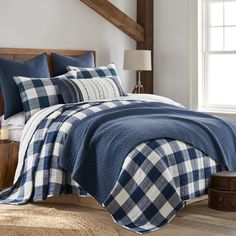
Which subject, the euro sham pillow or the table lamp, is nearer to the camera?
the euro sham pillow

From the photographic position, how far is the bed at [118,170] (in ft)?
13.2

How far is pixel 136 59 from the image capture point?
664 centimetres

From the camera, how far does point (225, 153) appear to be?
180 inches

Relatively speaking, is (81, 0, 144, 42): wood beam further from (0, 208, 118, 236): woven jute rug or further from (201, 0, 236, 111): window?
(0, 208, 118, 236): woven jute rug

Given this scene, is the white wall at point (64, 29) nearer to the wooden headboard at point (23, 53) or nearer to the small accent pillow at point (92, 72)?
the wooden headboard at point (23, 53)

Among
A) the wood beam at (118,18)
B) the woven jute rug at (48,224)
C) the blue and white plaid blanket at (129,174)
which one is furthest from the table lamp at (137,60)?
the woven jute rug at (48,224)

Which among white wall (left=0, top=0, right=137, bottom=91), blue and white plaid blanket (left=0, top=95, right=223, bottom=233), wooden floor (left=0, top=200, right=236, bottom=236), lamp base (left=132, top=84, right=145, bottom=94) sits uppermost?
white wall (left=0, top=0, right=137, bottom=91)

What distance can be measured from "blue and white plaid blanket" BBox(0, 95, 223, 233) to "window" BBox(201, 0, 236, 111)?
2257mm

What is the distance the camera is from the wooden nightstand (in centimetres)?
483

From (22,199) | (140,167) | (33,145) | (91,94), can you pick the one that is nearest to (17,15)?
(91,94)

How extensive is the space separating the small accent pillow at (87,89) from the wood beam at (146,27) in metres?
1.69

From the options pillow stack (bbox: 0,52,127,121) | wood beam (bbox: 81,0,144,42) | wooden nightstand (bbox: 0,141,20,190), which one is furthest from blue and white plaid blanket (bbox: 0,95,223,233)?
wood beam (bbox: 81,0,144,42)

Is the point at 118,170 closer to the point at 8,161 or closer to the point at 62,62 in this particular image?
the point at 8,161

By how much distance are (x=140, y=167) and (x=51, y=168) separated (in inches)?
34.1
